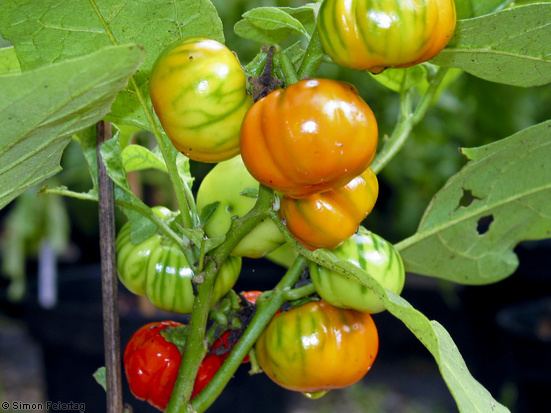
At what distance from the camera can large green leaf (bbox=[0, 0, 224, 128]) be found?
38cm

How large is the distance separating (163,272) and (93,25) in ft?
0.46

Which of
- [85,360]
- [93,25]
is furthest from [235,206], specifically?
[85,360]


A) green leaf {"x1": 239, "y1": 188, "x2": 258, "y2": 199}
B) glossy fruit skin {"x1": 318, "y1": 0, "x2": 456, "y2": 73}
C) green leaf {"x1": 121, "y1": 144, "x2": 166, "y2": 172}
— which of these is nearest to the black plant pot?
green leaf {"x1": 121, "y1": 144, "x2": 166, "y2": 172}

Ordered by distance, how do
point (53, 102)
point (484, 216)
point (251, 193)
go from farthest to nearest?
point (484, 216) < point (251, 193) < point (53, 102)

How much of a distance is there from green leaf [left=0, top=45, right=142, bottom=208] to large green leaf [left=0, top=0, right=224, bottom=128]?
49 millimetres

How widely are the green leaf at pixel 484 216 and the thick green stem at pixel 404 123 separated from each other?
4 cm

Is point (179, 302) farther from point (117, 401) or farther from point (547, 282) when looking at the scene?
point (547, 282)

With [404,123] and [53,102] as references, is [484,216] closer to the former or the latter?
[404,123]

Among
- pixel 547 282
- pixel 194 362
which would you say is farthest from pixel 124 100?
pixel 547 282

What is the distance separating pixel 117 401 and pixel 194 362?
0.04 m

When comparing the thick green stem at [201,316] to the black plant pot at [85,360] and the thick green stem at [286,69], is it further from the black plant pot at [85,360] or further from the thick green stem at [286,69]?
the black plant pot at [85,360]

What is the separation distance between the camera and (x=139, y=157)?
521mm

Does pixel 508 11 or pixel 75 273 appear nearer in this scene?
pixel 508 11

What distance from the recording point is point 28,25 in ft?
1.26
